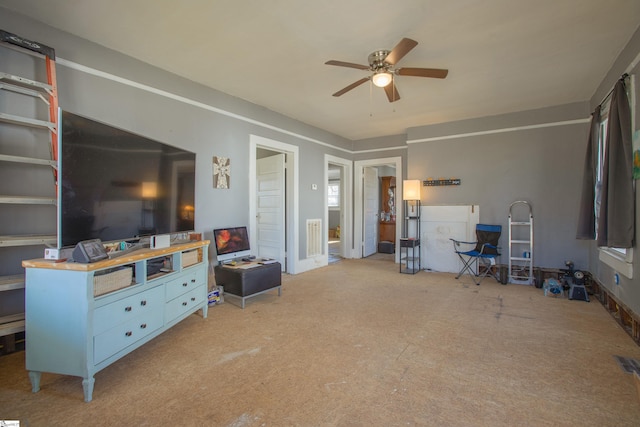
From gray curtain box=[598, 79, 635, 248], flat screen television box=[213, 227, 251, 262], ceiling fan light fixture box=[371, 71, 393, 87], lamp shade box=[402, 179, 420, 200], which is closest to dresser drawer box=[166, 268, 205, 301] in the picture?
flat screen television box=[213, 227, 251, 262]

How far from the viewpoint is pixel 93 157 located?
205 cm

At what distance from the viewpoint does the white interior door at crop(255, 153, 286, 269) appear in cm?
494

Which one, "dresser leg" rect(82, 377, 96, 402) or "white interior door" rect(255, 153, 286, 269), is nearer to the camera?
"dresser leg" rect(82, 377, 96, 402)

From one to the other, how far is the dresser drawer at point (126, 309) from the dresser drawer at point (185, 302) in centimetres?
13

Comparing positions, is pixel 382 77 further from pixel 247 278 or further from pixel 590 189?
pixel 590 189

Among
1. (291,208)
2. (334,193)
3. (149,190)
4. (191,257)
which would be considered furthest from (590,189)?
(334,193)

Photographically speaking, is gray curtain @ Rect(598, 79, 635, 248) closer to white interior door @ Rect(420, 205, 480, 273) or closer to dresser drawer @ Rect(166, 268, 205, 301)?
white interior door @ Rect(420, 205, 480, 273)

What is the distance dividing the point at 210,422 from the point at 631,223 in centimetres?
372

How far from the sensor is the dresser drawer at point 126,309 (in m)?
1.81

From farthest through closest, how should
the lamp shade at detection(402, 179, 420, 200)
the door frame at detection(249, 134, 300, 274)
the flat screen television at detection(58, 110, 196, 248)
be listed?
the lamp shade at detection(402, 179, 420, 200) → the door frame at detection(249, 134, 300, 274) → the flat screen television at detection(58, 110, 196, 248)

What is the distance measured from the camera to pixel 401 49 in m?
2.39

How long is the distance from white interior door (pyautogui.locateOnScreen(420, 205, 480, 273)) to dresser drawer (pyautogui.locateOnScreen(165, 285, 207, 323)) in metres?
4.06

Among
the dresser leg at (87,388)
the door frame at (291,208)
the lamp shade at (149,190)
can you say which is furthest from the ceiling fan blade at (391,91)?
the dresser leg at (87,388)

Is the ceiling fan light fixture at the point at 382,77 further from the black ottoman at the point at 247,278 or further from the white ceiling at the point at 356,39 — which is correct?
the black ottoman at the point at 247,278
